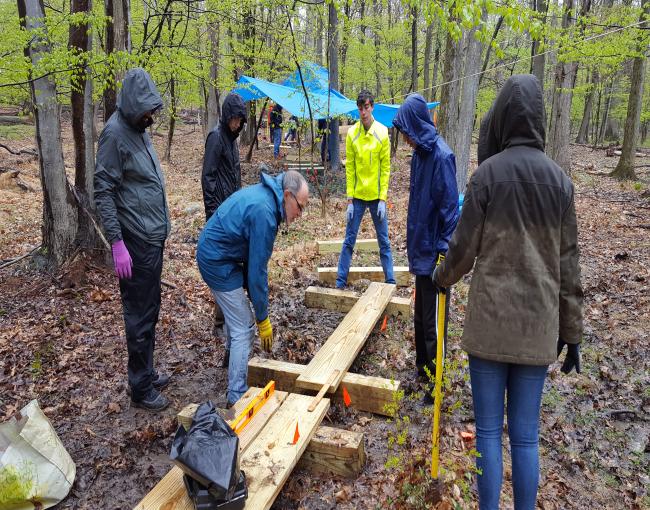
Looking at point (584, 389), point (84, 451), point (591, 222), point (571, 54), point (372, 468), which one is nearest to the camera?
point (372, 468)

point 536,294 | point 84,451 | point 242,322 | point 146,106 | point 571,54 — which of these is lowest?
point 84,451

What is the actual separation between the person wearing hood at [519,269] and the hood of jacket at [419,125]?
3.75ft

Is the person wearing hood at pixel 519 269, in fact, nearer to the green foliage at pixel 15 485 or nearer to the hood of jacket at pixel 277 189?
the hood of jacket at pixel 277 189

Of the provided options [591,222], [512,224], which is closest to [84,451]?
[512,224]

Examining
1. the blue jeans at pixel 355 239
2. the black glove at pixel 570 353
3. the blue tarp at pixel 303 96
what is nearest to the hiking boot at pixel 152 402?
the blue jeans at pixel 355 239

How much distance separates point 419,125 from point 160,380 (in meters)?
2.83

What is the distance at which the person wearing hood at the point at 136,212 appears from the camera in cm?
315

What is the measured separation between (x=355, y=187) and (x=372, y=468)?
10.5 ft

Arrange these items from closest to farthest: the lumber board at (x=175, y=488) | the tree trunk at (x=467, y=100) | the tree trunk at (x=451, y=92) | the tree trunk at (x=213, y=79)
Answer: the lumber board at (x=175, y=488) → the tree trunk at (x=467, y=100) → the tree trunk at (x=451, y=92) → the tree trunk at (x=213, y=79)

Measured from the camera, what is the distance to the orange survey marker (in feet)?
9.19

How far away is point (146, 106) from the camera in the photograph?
10.6ft

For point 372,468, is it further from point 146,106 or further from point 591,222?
point 591,222

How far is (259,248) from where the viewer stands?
296 centimetres

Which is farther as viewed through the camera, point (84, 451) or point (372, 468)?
point (84, 451)
